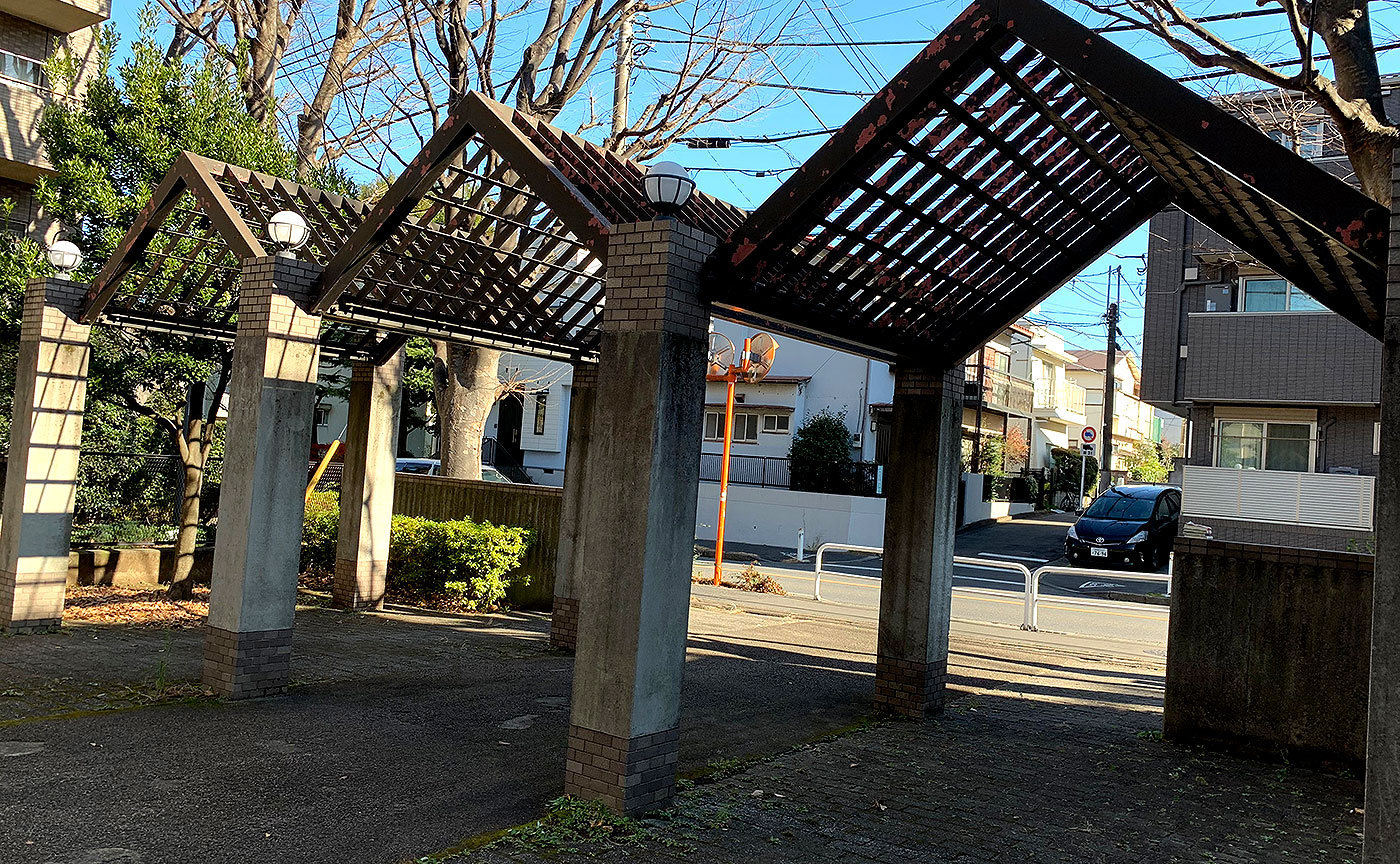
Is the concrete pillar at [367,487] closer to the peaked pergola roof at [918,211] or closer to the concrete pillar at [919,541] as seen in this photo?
the peaked pergola roof at [918,211]

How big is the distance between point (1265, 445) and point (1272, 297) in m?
2.76

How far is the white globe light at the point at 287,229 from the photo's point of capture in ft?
26.0

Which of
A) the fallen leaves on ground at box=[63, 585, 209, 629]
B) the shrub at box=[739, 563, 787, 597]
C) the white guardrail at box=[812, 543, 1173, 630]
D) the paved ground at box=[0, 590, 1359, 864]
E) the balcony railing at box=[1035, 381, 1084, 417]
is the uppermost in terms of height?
the balcony railing at box=[1035, 381, 1084, 417]

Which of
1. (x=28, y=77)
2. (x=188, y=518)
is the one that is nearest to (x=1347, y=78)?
(x=188, y=518)

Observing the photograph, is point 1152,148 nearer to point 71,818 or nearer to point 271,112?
point 71,818

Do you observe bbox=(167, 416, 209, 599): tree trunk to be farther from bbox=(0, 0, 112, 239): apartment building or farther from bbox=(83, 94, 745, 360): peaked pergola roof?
bbox=(0, 0, 112, 239): apartment building

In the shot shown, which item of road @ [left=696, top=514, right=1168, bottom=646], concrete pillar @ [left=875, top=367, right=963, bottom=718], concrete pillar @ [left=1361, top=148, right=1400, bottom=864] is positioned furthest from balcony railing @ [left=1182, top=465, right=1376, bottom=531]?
concrete pillar @ [left=1361, top=148, right=1400, bottom=864]

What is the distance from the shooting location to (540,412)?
35812 millimetres

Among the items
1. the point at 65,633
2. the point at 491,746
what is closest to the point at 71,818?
the point at 491,746

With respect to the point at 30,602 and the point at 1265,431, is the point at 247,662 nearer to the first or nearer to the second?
the point at 30,602

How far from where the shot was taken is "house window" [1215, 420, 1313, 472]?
18.6 metres

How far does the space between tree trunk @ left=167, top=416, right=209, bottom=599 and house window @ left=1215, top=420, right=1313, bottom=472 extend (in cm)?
1756

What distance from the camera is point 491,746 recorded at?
690cm

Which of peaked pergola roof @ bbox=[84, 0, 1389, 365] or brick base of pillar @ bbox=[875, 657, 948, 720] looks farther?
brick base of pillar @ bbox=[875, 657, 948, 720]
